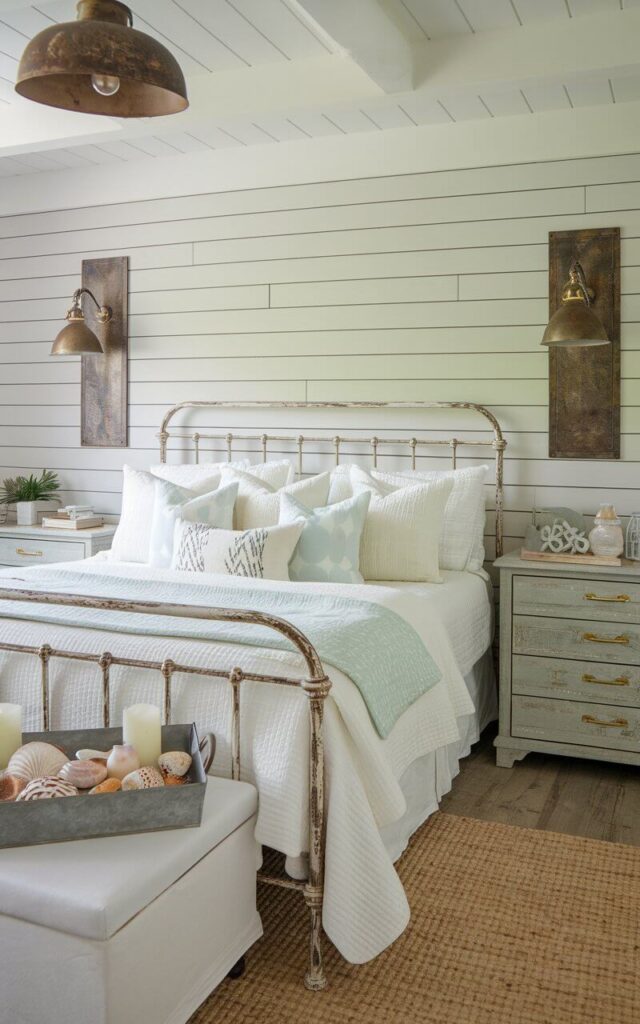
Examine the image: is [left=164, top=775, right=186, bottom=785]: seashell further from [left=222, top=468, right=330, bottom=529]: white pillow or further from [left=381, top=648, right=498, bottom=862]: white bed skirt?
[left=222, top=468, right=330, bottom=529]: white pillow

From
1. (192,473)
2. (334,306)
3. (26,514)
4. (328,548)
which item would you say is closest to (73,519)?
(26,514)

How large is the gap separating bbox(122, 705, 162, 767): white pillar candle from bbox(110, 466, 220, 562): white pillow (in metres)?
1.58

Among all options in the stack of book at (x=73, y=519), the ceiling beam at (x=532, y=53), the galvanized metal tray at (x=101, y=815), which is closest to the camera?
the galvanized metal tray at (x=101, y=815)

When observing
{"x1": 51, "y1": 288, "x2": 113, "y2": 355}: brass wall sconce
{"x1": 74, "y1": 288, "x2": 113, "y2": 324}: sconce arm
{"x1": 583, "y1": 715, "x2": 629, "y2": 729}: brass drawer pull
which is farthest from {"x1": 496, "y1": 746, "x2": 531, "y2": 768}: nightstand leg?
{"x1": 74, "y1": 288, "x2": 113, "y2": 324}: sconce arm

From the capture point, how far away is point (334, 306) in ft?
12.9

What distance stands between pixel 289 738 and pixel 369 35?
2.13 m

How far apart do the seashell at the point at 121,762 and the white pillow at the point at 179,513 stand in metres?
1.37

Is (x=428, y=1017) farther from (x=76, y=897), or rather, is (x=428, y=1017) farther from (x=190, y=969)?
(x=76, y=897)

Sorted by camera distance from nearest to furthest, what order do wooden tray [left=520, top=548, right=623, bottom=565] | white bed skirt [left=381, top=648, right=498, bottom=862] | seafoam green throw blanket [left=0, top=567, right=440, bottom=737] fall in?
seafoam green throw blanket [left=0, top=567, right=440, bottom=737] → white bed skirt [left=381, top=648, right=498, bottom=862] → wooden tray [left=520, top=548, right=623, bottom=565]

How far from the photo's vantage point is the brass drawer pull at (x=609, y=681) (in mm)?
3053

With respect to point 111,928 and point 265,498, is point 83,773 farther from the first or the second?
point 265,498

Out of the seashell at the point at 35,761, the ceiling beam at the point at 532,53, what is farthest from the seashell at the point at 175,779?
the ceiling beam at the point at 532,53

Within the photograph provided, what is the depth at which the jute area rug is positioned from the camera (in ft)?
6.07

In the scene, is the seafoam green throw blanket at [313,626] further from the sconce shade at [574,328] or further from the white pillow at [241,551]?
the sconce shade at [574,328]
